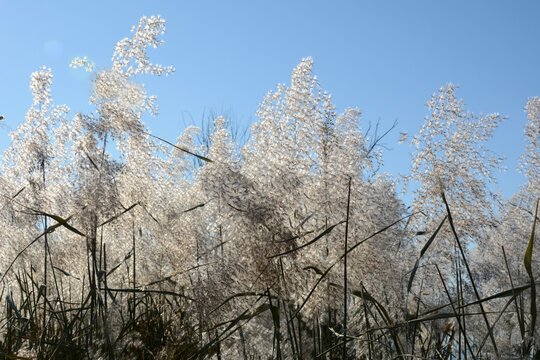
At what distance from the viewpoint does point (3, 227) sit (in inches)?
151

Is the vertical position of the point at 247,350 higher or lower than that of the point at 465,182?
lower

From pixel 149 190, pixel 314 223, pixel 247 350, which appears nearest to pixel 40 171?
pixel 149 190

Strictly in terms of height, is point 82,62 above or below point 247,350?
above

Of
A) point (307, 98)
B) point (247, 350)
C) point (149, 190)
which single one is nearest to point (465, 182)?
point (307, 98)

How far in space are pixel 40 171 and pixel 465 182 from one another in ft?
8.82

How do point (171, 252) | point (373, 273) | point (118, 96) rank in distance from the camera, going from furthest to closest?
point (118, 96) → point (171, 252) → point (373, 273)

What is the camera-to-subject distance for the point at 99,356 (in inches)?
81.7

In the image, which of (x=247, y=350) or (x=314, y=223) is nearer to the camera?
(x=314, y=223)

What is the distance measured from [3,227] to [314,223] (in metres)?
2.40

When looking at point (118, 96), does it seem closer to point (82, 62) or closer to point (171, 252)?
point (82, 62)

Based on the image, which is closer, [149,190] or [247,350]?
[247,350]

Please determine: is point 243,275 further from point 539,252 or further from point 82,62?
point 539,252

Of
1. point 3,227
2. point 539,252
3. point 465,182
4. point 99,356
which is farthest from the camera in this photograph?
point 539,252

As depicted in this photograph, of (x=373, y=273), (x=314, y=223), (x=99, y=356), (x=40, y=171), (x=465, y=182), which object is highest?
(x=40, y=171)
